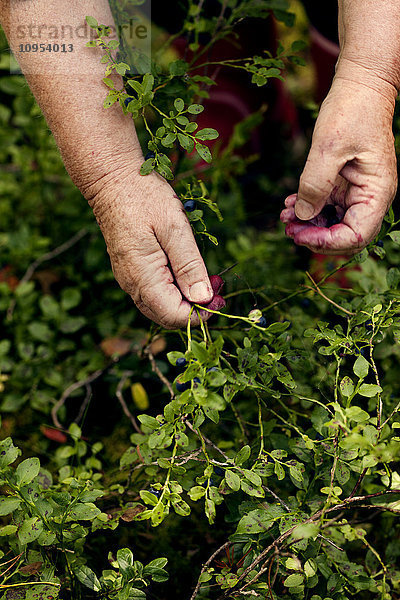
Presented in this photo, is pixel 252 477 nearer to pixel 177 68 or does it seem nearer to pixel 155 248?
pixel 155 248

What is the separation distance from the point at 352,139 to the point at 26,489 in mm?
993

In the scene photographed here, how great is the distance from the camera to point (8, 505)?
986 millimetres

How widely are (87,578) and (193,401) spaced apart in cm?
42

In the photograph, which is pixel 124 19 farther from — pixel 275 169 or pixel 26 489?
pixel 275 169

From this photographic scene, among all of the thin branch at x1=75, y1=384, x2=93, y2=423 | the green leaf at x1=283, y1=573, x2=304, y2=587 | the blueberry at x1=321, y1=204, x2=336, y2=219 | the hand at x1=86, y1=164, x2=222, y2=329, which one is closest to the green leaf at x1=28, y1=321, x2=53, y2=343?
the thin branch at x1=75, y1=384, x2=93, y2=423

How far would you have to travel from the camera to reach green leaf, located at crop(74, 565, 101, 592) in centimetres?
102

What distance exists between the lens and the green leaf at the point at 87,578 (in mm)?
1021

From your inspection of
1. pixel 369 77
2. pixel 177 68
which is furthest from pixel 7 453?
pixel 369 77

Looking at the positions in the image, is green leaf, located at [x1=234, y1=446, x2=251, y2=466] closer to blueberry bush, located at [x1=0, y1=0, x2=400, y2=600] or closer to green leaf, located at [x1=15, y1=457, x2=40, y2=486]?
blueberry bush, located at [x1=0, y1=0, x2=400, y2=600]

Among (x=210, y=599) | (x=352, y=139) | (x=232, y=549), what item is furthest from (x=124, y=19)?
(x=210, y=599)

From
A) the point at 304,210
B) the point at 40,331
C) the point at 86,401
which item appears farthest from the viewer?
the point at 40,331

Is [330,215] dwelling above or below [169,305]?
above

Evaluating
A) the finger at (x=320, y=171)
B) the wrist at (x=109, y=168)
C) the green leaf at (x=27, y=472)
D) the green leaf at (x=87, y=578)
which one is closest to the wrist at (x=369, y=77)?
the finger at (x=320, y=171)

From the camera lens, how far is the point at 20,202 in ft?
7.76
